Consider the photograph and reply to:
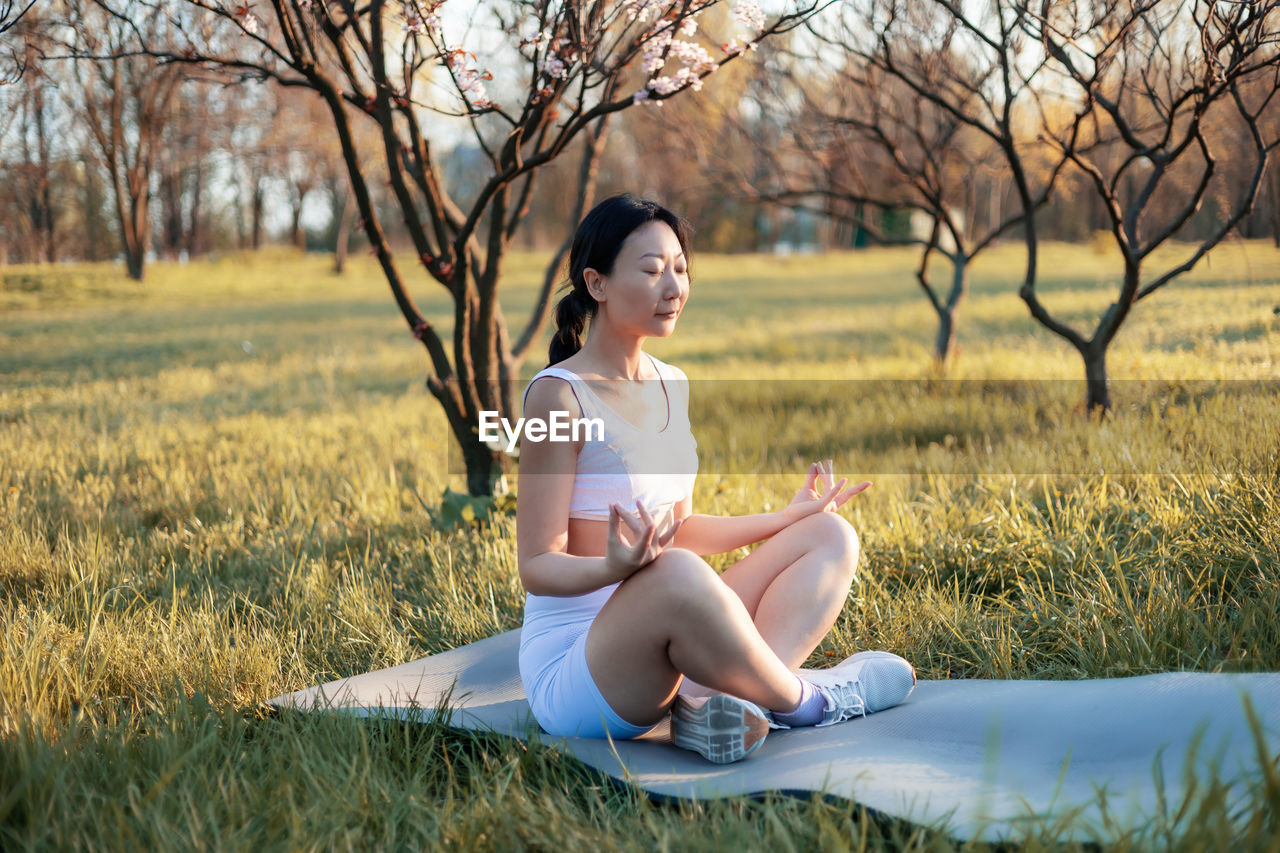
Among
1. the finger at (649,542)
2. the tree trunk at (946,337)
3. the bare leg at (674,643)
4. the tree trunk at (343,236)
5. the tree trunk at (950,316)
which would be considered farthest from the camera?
the tree trunk at (343,236)

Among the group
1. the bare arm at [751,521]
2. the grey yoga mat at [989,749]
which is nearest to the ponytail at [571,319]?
the bare arm at [751,521]

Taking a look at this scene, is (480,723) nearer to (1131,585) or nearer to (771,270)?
(1131,585)

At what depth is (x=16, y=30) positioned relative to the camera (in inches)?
132

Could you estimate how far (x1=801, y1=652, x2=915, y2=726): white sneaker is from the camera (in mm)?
2029

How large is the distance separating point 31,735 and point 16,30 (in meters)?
2.82

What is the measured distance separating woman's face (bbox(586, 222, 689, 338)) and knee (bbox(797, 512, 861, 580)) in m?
0.58

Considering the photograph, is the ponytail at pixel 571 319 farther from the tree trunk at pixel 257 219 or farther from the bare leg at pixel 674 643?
the tree trunk at pixel 257 219

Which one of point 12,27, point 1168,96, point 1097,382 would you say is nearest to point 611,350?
point 12,27

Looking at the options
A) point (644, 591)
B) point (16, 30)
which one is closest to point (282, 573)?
point (644, 591)

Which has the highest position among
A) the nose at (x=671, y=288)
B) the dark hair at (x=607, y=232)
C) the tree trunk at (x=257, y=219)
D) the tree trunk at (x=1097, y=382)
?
the tree trunk at (x=257, y=219)

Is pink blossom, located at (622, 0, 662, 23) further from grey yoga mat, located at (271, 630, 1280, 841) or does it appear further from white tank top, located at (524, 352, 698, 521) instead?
grey yoga mat, located at (271, 630, 1280, 841)

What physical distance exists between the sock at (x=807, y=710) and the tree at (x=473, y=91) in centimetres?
191

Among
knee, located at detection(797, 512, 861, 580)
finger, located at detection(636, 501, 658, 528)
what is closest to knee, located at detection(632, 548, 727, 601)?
finger, located at detection(636, 501, 658, 528)

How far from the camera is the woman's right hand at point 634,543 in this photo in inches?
A: 63.8
